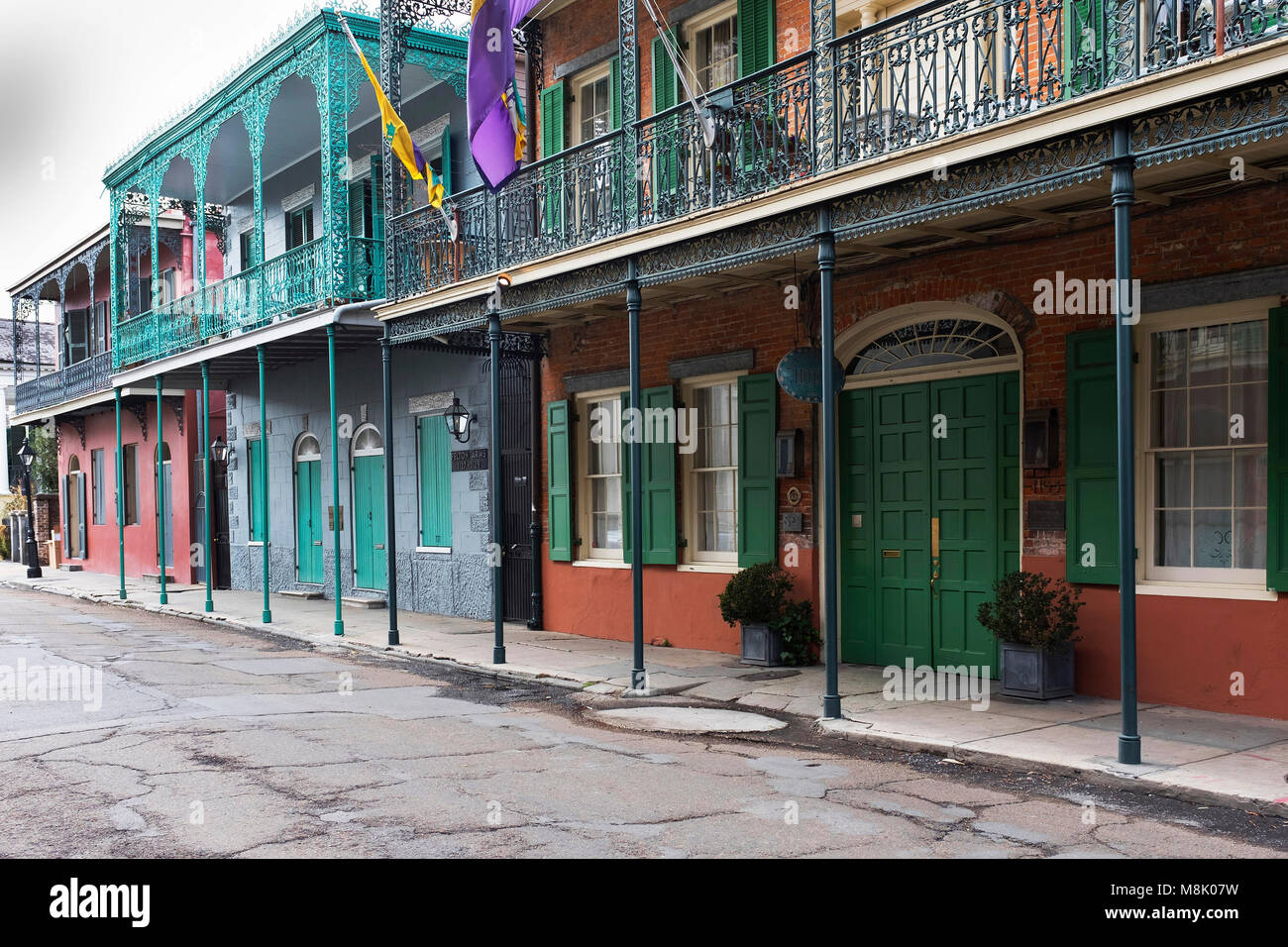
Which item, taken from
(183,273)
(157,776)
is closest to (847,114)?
(157,776)

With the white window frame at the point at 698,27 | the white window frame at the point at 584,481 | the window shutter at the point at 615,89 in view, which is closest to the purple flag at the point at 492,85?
the window shutter at the point at 615,89

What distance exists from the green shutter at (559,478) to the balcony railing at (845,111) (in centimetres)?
207

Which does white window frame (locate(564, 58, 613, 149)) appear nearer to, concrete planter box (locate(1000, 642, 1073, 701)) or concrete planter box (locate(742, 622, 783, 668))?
concrete planter box (locate(742, 622, 783, 668))

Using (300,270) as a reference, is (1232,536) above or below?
below

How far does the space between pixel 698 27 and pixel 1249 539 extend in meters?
7.32

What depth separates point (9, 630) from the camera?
15109 millimetres

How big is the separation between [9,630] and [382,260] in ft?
21.8

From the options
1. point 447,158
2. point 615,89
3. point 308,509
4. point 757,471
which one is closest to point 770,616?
point 757,471

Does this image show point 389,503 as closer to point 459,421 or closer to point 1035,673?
point 459,421

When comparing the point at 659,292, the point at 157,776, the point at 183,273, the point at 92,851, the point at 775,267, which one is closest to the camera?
the point at 92,851

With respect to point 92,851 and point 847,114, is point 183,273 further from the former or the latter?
point 92,851

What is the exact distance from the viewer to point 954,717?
27.4ft

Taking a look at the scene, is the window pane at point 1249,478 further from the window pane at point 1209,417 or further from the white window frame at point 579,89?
the white window frame at point 579,89

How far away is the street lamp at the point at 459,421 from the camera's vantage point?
595 inches
